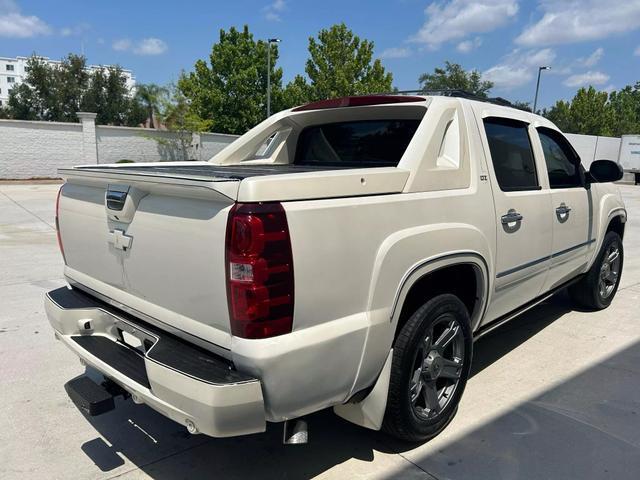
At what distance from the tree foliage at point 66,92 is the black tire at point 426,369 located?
155 ft

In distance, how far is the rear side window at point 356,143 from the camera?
11.3 feet

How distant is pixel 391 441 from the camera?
116 inches

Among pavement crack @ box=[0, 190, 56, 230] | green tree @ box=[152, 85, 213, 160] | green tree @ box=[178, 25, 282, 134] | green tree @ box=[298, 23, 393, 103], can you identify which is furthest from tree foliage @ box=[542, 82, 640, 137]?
pavement crack @ box=[0, 190, 56, 230]

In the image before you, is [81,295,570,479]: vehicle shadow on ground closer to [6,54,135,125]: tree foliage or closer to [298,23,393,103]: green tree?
[298,23,393,103]: green tree

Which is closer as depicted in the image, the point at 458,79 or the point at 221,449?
the point at 221,449

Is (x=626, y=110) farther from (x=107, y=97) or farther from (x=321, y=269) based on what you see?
(x=321, y=269)

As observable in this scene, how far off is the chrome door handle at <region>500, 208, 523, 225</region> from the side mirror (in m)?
1.63

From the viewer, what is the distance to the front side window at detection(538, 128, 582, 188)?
3.99 m

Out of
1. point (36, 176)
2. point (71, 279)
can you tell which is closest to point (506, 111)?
point (71, 279)

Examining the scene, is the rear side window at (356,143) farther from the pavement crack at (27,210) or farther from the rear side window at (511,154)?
the pavement crack at (27,210)

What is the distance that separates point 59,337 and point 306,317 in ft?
5.49

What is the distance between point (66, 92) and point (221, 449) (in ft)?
158

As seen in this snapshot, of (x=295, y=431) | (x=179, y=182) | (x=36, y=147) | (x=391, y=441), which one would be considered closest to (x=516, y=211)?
(x=391, y=441)

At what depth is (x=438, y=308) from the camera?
2.75m
